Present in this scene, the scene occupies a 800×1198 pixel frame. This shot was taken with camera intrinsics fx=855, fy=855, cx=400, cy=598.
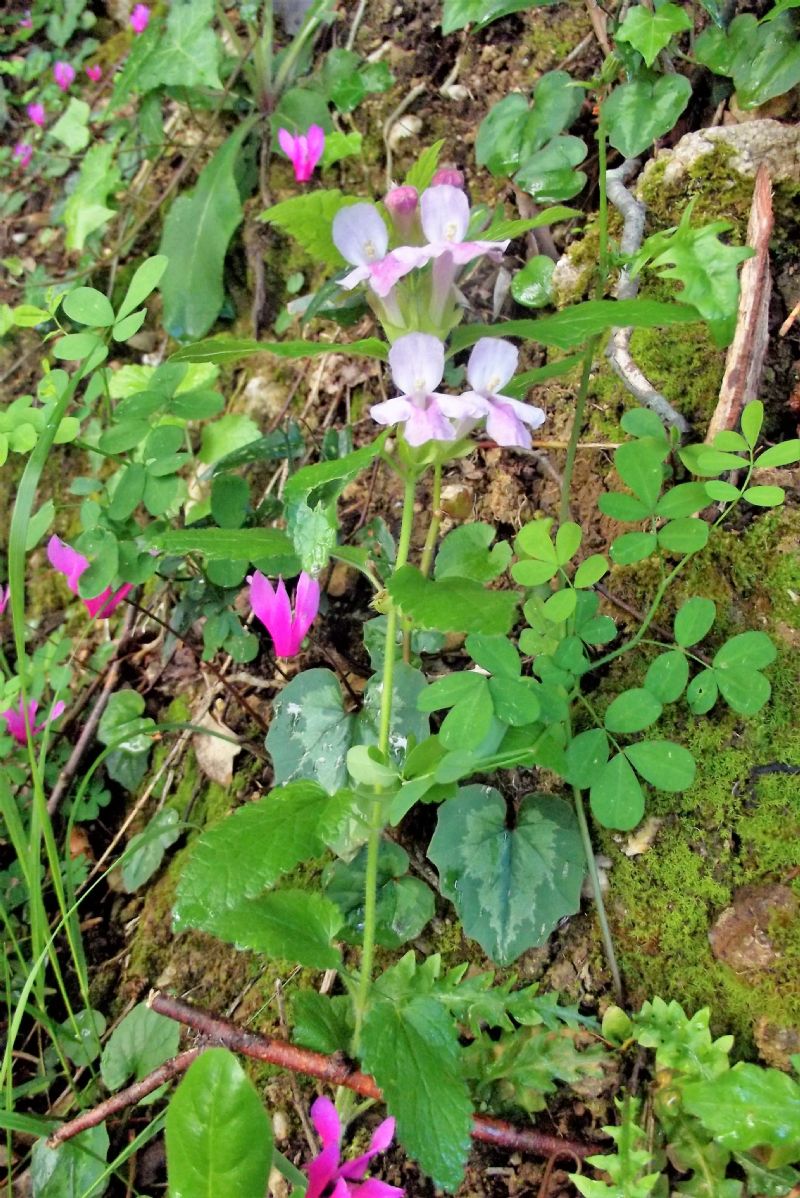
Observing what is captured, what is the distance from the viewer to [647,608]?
4.38 ft

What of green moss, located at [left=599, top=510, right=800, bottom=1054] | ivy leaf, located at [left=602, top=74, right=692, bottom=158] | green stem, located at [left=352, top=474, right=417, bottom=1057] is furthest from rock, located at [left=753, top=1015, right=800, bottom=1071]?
ivy leaf, located at [left=602, top=74, right=692, bottom=158]

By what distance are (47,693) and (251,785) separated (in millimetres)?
611

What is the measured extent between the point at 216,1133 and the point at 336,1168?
0.26 m

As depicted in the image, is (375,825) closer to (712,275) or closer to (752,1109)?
(752,1109)

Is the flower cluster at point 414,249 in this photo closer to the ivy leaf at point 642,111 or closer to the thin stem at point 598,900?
the ivy leaf at point 642,111

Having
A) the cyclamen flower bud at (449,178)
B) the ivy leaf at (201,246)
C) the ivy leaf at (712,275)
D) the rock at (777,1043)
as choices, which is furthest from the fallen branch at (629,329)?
the ivy leaf at (201,246)

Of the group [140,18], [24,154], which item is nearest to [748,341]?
[140,18]

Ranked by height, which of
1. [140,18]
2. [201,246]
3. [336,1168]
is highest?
[140,18]

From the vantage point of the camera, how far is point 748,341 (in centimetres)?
134

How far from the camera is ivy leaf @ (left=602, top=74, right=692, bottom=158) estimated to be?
4.49 ft

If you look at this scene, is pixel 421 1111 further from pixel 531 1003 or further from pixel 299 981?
pixel 299 981

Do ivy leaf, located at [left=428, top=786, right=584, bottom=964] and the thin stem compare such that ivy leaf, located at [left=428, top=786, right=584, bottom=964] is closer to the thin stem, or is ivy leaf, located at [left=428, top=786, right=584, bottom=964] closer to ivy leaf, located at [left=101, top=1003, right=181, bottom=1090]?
the thin stem

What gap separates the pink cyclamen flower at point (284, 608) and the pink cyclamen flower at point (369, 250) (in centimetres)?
52

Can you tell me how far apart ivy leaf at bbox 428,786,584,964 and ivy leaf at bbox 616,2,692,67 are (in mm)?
1120
